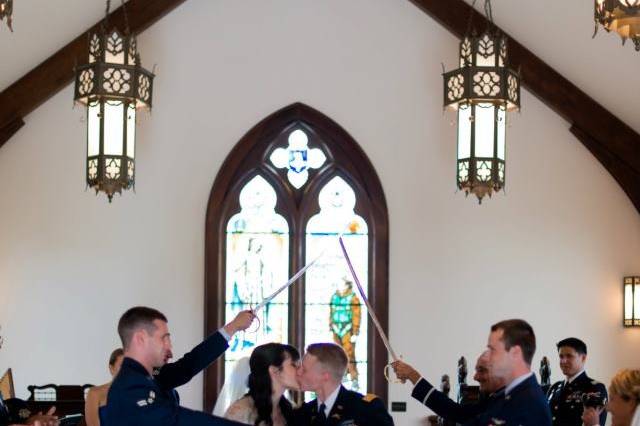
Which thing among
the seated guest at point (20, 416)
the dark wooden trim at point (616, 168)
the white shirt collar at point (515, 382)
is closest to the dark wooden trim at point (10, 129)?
the seated guest at point (20, 416)

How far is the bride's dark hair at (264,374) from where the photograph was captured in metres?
4.86

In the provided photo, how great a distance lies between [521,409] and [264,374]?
3.86 feet

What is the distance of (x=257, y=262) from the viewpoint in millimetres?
10289

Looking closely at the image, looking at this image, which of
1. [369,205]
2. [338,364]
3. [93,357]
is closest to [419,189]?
[369,205]

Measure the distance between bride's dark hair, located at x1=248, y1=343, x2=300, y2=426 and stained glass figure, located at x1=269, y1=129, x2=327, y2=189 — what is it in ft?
17.8

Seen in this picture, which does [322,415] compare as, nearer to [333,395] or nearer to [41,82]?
[333,395]

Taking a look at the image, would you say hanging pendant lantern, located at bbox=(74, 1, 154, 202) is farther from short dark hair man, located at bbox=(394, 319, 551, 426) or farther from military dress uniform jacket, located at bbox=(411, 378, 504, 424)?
→ short dark hair man, located at bbox=(394, 319, 551, 426)

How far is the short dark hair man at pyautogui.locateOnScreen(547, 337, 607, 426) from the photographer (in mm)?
6777

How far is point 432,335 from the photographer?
992 centimetres

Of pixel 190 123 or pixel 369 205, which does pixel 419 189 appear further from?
pixel 190 123

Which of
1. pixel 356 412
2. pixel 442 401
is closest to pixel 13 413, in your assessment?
pixel 442 401

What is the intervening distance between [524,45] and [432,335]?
2.61 metres

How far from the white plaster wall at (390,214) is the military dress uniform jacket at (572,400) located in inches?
116

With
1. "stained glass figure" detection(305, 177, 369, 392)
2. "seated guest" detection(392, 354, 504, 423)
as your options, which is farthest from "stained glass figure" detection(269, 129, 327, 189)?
"seated guest" detection(392, 354, 504, 423)
